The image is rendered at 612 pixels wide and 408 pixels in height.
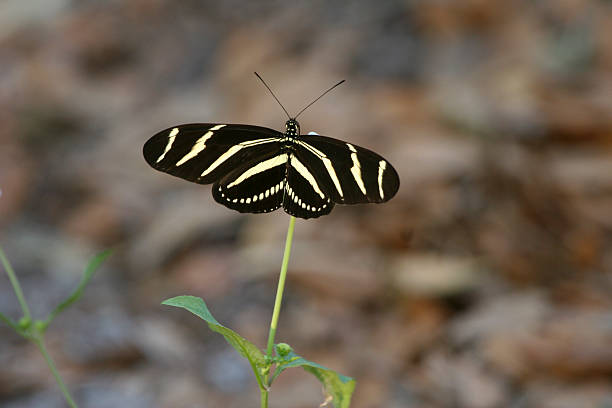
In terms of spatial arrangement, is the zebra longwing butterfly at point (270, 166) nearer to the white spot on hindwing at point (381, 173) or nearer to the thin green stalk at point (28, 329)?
the white spot on hindwing at point (381, 173)

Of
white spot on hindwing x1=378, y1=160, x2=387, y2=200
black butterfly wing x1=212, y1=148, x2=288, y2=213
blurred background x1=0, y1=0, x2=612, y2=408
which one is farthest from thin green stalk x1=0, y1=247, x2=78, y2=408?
blurred background x1=0, y1=0, x2=612, y2=408

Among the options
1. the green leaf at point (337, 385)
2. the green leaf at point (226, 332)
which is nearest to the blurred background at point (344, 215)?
the green leaf at point (337, 385)

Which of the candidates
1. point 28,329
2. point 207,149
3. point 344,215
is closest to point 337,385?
point 207,149

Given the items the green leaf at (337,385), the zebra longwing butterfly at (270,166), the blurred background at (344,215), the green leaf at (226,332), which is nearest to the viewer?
the green leaf at (226,332)

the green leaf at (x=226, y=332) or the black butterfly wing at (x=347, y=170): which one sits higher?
the black butterfly wing at (x=347, y=170)

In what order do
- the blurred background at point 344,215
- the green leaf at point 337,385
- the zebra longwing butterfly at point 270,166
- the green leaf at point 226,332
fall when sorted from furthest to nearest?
the blurred background at point 344,215
the green leaf at point 337,385
the zebra longwing butterfly at point 270,166
the green leaf at point 226,332

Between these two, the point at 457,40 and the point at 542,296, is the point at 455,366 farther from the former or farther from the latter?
the point at 457,40

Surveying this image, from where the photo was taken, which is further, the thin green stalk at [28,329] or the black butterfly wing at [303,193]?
the thin green stalk at [28,329]
